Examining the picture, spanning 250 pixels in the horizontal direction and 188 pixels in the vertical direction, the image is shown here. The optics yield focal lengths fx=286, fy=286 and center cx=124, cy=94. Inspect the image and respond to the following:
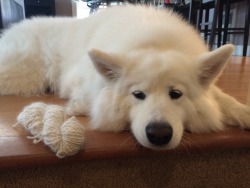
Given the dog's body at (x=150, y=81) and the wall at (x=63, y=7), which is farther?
the wall at (x=63, y=7)

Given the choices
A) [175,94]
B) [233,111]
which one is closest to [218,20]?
[233,111]

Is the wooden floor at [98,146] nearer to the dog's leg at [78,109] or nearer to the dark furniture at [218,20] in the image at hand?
the dog's leg at [78,109]

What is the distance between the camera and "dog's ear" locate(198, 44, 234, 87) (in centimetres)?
103

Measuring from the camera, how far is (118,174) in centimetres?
104

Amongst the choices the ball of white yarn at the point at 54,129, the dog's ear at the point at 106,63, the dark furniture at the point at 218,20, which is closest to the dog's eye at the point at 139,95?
the dog's ear at the point at 106,63

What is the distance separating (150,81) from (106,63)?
185 millimetres

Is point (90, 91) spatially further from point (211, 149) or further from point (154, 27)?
point (211, 149)

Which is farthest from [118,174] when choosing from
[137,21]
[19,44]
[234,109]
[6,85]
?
[19,44]

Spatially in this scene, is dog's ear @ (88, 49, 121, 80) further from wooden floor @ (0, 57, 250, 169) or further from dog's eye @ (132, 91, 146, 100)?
wooden floor @ (0, 57, 250, 169)

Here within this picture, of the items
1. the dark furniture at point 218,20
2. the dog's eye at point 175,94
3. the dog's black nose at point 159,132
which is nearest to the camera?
the dog's black nose at point 159,132

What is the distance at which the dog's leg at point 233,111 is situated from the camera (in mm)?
1153

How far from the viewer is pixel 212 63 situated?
1.06 metres

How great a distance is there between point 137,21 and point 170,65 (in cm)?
41

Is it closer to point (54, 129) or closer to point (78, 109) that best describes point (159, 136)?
point (54, 129)
